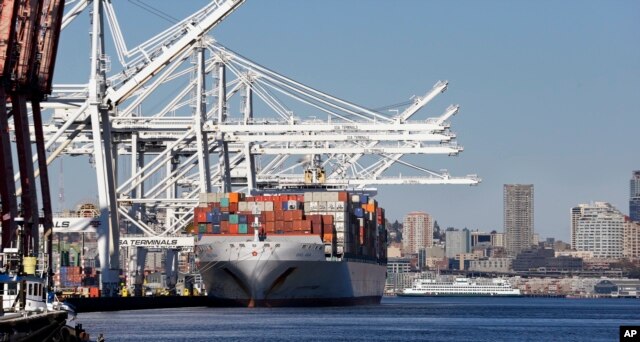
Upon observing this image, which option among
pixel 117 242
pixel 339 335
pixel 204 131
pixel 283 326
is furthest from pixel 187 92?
pixel 339 335

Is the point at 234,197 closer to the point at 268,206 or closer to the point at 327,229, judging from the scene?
the point at 268,206

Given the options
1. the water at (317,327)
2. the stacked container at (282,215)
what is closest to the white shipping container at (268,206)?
the stacked container at (282,215)

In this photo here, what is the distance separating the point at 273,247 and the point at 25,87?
29571 millimetres

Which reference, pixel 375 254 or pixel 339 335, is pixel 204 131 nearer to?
pixel 375 254

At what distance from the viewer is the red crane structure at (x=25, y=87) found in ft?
191

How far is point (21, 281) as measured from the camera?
37469 millimetres

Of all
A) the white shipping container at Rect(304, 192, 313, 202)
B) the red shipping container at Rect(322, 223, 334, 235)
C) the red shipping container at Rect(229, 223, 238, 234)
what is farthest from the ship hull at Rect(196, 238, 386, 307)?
the white shipping container at Rect(304, 192, 313, 202)

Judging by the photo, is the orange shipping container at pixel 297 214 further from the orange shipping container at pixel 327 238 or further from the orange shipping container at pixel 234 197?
the orange shipping container at pixel 234 197

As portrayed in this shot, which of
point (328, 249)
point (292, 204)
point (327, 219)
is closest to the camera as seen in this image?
point (292, 204)

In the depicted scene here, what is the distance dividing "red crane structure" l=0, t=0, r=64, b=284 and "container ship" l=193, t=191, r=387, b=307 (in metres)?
24.2

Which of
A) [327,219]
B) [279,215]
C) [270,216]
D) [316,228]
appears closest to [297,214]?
[279,215]

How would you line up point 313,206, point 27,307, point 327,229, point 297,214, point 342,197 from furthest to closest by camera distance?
point 342,197
point 313,206
point 327,229
point 297,214
point 27,307

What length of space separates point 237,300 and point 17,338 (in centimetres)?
5933

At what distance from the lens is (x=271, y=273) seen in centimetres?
9025
